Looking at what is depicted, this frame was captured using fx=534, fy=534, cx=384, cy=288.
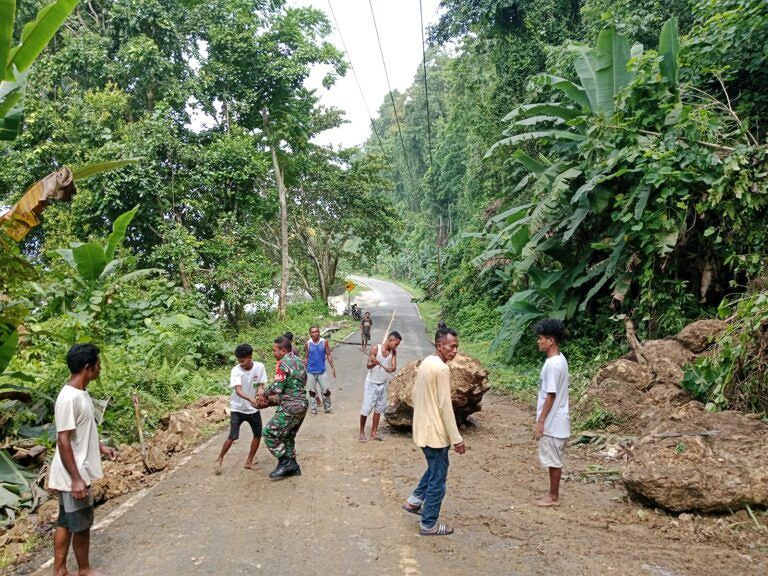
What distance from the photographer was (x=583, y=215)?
35.0ft

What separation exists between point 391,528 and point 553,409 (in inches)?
76.9

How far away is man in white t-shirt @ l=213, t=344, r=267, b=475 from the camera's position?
6.76 m

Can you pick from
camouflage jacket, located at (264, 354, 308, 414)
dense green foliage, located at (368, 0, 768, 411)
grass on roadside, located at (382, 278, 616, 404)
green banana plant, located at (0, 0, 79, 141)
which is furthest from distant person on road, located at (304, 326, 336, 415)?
green banana plant, located at (0, 0, 79, 141)

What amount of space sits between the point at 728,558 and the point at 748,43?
9128mm

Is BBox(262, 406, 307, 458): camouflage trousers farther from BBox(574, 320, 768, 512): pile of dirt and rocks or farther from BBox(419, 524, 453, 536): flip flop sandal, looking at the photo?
BBox(574, 320, 768, 512): pile of dirt and rocks

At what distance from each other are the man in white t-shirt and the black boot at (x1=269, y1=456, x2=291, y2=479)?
1.71ft

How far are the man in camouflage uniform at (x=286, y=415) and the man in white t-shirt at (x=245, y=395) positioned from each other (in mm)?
260

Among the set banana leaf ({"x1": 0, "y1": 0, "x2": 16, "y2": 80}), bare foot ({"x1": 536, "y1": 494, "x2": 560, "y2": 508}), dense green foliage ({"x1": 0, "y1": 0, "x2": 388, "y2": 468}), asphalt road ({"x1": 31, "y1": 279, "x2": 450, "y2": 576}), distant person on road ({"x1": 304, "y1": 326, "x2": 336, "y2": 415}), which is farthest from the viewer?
dense green foliage ({"x1": 0, "y1": 0, "x2": 388, "y2": 468})

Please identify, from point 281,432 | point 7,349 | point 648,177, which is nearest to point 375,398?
point 281,432

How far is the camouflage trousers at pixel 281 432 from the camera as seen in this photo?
641 centimetres

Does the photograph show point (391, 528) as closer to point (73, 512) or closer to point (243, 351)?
point (73, 512)

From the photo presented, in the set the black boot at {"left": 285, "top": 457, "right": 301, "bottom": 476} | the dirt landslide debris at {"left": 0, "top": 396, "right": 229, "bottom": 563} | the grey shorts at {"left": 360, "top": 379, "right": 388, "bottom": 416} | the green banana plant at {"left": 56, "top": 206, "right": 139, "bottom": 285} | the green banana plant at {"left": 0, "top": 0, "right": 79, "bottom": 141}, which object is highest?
the green banana plant at {"left": 0, "top": 0, "right": 79, "bottom": 141}

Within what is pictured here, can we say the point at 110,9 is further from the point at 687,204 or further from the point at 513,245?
the point at 687,204

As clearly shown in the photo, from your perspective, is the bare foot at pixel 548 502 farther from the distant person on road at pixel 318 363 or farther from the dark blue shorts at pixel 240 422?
the distant person on road at pixel 318 363
